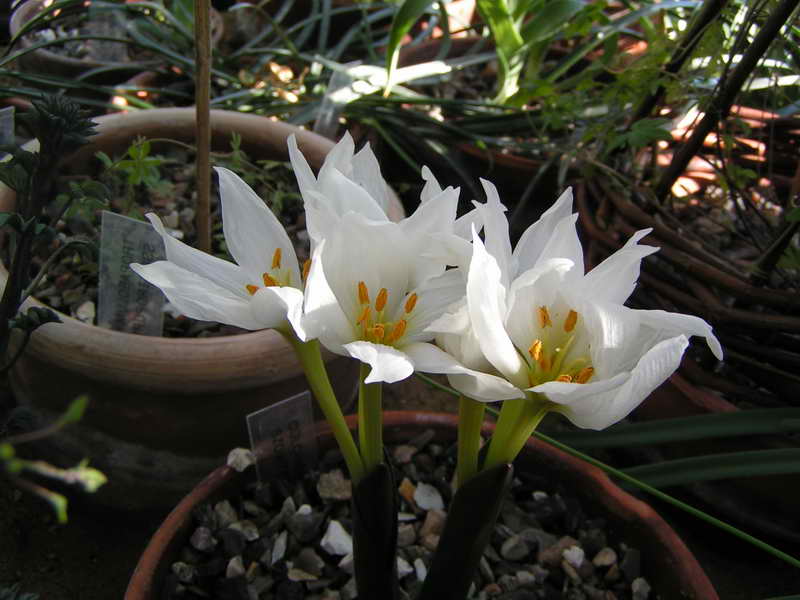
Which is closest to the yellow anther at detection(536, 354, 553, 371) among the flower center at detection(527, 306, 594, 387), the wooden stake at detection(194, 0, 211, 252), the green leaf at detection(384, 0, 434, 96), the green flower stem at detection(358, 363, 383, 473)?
the flower center at detection(527, 306, 594, 387)

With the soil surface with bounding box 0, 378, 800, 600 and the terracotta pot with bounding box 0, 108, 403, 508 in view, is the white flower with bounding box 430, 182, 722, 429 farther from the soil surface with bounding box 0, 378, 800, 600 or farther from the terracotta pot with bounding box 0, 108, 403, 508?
the soil surface with bounding box 0, 378, 800, 600

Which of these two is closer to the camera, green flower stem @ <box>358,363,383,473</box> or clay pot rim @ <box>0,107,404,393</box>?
green flower stem @ <box>358,363,383,473</box>

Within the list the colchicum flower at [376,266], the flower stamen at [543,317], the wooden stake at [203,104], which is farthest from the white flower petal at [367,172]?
the wooden stake at [203,104]

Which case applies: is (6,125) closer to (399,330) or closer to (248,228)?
(248,228)

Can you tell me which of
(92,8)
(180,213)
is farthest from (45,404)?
(92,8)

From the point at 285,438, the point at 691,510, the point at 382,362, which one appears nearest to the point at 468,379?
the point at 382,362

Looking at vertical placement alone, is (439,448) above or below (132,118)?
below

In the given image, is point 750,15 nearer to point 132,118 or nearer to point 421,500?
point 421,500
